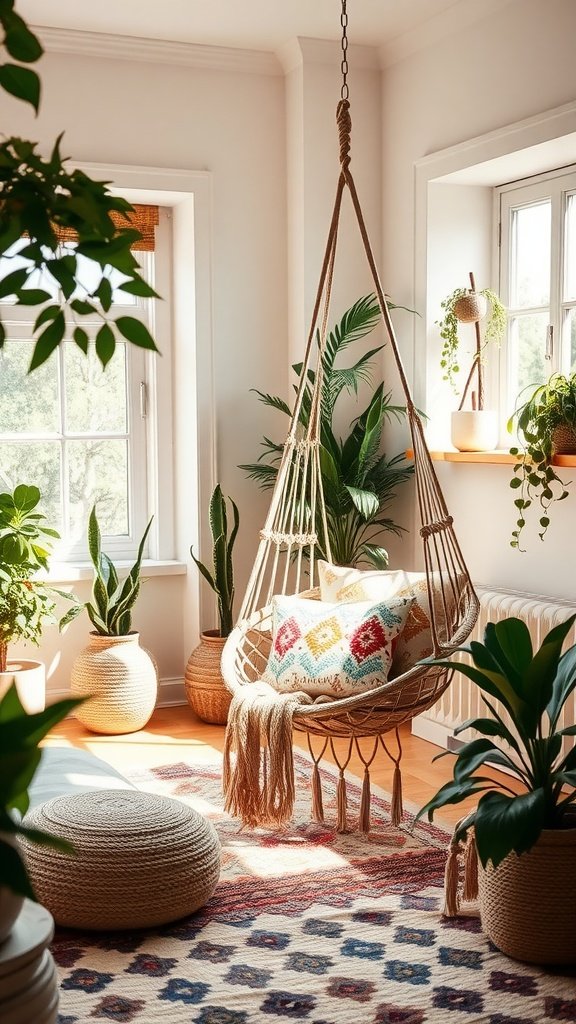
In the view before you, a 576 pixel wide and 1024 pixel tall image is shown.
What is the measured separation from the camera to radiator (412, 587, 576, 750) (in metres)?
3.58

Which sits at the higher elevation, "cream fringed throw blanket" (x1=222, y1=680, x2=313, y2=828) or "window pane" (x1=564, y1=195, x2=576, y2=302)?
"window pane" (x1=564, y1=195, x2=576, y2=302)

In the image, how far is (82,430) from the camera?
491 cm

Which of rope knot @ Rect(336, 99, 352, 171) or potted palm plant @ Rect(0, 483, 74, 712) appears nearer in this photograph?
rope knot @ Rect(336, 99, 352, 171)

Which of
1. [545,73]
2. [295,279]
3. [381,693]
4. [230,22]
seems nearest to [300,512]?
[381,693]

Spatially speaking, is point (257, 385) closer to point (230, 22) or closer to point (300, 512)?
point (300, 512)

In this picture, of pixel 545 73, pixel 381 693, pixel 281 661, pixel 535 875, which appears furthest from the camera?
pixel 545 73

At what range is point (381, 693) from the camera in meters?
3.00

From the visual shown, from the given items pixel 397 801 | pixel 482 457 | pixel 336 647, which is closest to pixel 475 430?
pixel 482 457

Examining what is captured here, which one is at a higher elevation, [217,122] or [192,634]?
Result: [217,122]

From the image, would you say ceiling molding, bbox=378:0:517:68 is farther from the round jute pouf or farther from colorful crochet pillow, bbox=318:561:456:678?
the round jute pouf

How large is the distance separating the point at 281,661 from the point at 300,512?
2.23ft

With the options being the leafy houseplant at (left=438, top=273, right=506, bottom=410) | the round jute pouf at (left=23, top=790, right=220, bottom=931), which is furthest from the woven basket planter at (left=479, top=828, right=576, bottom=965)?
the leafy houseplant at (left=438, top=273, right=506, bottom=410)

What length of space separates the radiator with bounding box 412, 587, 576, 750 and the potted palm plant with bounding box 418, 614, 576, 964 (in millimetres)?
887

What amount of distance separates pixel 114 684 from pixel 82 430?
1.17 metres
